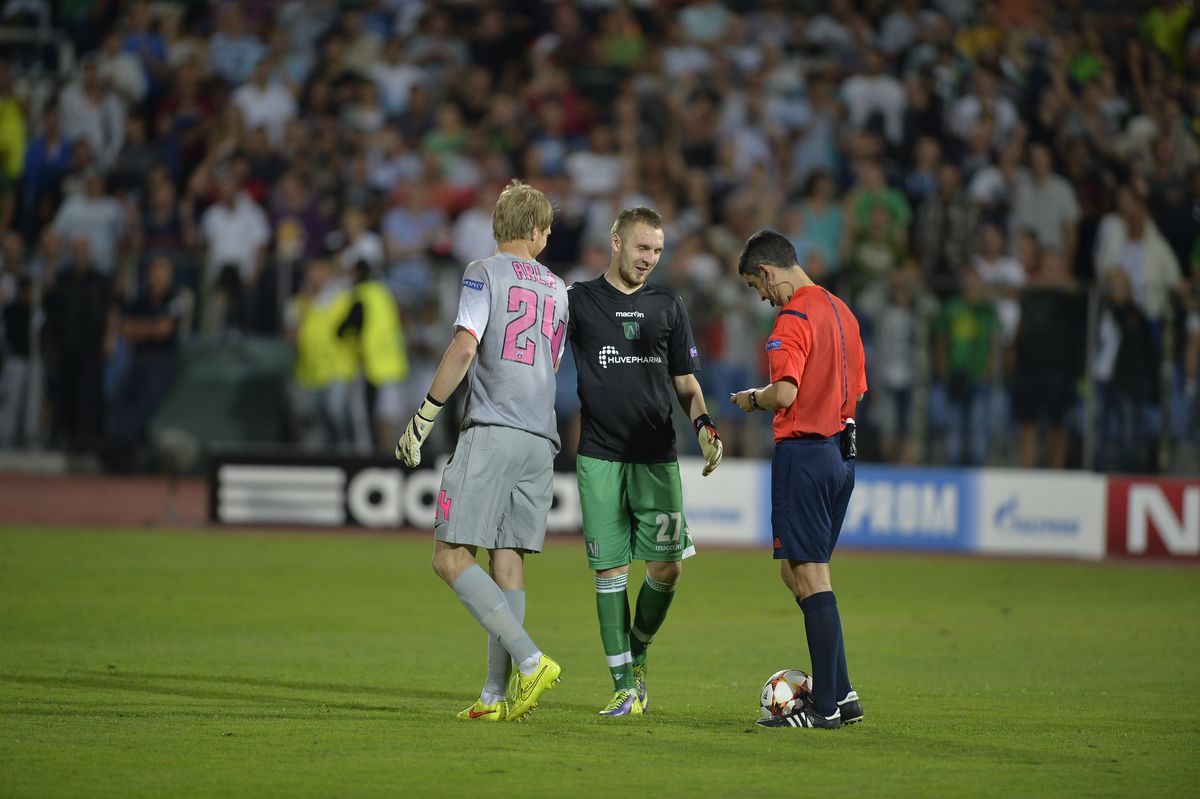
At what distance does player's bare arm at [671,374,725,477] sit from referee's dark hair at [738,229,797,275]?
65 cm

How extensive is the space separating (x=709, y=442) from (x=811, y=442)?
1.73 feet

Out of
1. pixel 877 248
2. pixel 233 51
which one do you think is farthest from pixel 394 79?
pixel 877 248

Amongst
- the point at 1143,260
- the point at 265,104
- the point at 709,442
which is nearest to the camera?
the point at 709,442

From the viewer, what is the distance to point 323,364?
62.0ft

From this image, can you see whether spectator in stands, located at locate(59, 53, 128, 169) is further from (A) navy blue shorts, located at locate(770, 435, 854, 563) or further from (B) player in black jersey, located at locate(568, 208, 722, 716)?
(A) navy blue shorts, located at locate(770, 435, 854, 563)

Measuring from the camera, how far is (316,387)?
62.3 ft

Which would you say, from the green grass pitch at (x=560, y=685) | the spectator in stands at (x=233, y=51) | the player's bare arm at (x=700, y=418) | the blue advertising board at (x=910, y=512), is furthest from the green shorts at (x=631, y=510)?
the spectator in stands at (x=233, y=51)

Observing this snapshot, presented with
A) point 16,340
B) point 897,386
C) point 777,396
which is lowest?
point 777,396

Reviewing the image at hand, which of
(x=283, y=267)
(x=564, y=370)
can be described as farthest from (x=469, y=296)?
(x=283, y=267)

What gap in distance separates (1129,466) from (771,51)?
313 inches

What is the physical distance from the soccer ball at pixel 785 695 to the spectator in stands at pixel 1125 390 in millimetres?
10456

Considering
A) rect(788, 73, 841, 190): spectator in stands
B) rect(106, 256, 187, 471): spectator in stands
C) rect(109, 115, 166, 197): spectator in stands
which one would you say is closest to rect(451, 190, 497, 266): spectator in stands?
rect(106, 256, 187, 471): spectator in stands

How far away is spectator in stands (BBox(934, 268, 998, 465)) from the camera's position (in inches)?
695

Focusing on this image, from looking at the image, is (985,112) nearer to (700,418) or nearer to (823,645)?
(700,418)
